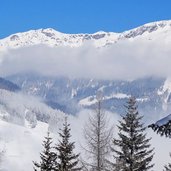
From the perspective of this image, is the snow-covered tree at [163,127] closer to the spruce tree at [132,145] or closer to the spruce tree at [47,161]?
the spruce tree at [132,145]

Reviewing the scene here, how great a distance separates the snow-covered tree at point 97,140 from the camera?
2838 cm

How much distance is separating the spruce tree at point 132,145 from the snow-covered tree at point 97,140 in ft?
2.63

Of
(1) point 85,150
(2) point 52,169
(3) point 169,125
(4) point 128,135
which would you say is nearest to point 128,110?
(4) point 128,135

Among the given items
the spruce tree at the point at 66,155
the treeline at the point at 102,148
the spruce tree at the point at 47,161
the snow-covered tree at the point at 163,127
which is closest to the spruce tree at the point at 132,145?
the treeline at the point at 102,148

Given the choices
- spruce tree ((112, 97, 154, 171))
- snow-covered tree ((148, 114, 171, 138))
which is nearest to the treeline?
spruce tree ((112, 97, 154, 171))

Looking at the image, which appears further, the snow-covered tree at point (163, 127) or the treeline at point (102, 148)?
the treeline at point (102, 148)

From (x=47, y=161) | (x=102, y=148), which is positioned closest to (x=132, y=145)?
(x=102, y=148)

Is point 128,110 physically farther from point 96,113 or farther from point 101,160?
point 101,160

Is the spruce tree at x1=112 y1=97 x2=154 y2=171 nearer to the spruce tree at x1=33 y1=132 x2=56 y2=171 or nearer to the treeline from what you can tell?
the treeline

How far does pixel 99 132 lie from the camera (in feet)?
96.1

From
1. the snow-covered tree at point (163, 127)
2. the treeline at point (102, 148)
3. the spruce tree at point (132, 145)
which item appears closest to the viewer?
the snow-covered tree at point (163, 127)

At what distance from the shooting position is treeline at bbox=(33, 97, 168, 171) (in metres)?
28.6

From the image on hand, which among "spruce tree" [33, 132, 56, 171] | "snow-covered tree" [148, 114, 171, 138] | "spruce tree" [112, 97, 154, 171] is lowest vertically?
"snow-covered tree" [148, 114, 171, 138]

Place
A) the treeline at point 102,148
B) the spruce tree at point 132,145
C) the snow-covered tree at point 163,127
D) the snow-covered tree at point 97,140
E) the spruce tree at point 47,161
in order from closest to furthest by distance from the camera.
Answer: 1. the snow-covered tree at point 163,127
2. the snow-covered tree at point 97,140
3. the treeline at point 102,148
4. the spruce tree at point 47,161
5. the spruce tree at point 132,145
